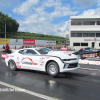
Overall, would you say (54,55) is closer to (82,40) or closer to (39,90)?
(39,90)

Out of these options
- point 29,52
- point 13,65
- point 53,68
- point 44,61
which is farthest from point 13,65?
point 53,68

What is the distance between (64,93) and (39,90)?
935 mm

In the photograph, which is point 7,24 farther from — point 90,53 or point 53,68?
point 53,68

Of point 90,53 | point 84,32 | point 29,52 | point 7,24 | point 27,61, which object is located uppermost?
point 7,24

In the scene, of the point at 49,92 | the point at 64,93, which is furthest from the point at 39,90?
the point at 64,93

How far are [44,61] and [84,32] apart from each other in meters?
33.3

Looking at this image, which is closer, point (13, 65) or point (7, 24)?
point (13, 65)

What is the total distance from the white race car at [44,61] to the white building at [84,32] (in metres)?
30.8

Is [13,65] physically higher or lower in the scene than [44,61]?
lower

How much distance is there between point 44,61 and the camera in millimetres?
6566

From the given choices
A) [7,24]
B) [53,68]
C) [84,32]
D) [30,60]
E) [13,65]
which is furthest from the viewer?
[7,24]

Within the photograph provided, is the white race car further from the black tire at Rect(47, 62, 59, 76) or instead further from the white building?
the white building

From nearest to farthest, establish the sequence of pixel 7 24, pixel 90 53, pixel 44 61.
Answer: pixel 44 61
pixel 90 53
pixel 7 24

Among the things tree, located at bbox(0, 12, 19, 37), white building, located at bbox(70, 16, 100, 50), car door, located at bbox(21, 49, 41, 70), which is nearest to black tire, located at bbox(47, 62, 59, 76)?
car door, located at bbox(21, 49, 41, 70)
